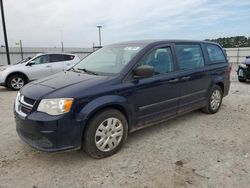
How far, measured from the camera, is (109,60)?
374 centimetres

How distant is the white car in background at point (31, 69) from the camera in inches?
Answer: 337

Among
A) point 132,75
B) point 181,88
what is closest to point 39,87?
point 132,75

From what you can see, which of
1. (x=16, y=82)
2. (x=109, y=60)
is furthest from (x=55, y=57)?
(x=109, y=60)

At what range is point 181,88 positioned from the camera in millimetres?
4012

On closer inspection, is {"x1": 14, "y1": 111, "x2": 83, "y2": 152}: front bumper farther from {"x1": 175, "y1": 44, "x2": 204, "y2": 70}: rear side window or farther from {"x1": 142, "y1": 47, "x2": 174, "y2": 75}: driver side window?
{"x1": 175, "y1": 44, "x2": 204, "y2": 70}: rear side window

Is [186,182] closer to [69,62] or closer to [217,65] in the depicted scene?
[217,65]

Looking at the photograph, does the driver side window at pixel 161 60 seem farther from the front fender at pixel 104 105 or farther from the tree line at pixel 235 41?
the tree line at pixel 235 41

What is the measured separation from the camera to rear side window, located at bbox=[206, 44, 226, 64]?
15.8ft

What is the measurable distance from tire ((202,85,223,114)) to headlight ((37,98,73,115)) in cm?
327

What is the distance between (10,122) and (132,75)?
2971mm

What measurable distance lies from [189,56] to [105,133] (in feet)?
7.68

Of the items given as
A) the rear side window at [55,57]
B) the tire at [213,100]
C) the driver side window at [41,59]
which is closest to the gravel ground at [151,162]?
the tire at [213,100]

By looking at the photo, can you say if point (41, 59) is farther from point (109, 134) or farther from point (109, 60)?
point (109, 134)

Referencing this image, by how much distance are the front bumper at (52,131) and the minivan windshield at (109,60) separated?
1.03 meters
